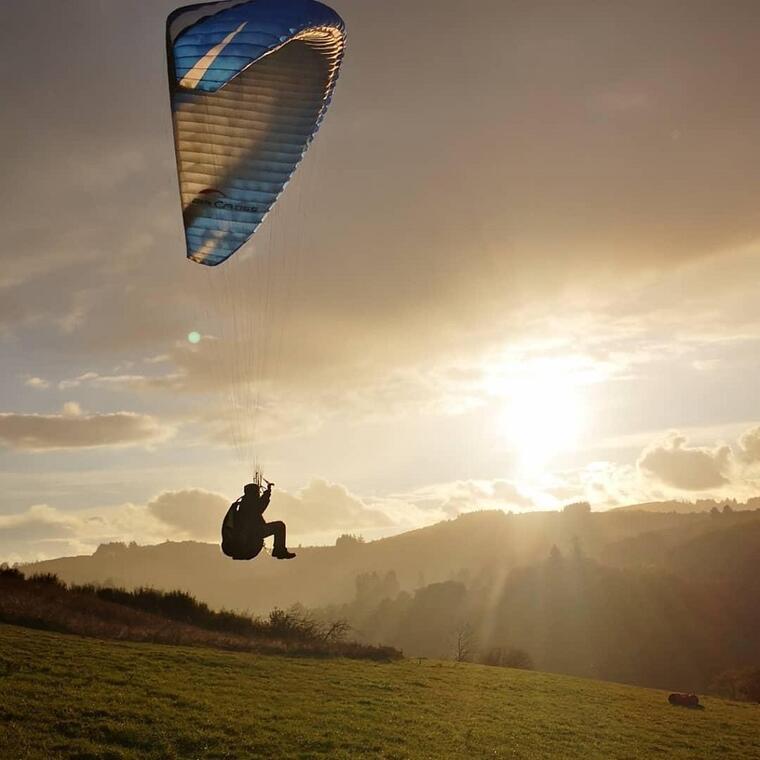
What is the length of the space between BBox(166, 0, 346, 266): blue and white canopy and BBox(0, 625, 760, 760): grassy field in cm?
960

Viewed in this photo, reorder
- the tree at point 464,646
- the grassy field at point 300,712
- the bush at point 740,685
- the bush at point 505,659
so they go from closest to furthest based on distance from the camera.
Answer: the grassy field at point 300,712 < the tree at point 464,646 < the bush at point 505,659 < the bush at point 740,685

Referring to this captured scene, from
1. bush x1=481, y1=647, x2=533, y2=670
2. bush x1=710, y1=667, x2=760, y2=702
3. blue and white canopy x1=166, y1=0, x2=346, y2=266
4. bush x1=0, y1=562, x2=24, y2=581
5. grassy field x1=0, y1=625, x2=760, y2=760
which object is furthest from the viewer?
bush x1=710, y1=667, x2=760, y2=702

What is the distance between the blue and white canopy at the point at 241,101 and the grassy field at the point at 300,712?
378 inches

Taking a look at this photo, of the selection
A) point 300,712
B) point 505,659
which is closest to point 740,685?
point 505,659

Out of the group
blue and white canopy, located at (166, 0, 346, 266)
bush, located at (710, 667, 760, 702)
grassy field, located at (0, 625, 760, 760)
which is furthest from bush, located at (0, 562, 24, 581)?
bush, located at (710, 667, 760, 702)

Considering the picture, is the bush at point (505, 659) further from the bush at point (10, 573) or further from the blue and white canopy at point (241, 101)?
the blue and white canopy at point (241, 101)

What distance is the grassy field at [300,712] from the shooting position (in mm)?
15000

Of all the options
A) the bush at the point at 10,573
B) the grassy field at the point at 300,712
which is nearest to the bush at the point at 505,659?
the grassy field at the point at 300,712

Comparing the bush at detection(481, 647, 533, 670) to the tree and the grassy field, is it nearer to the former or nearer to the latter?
the tree

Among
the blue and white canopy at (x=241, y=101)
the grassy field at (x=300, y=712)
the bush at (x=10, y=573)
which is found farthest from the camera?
the bush at (x=10, y=573)

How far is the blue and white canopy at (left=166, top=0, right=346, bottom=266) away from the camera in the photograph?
14.3m

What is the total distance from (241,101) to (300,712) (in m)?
14.8

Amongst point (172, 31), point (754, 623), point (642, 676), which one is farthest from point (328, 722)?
point (754, 623)

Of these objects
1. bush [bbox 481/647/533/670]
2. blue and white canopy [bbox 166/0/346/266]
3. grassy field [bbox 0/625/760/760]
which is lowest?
bush [bbox 481/647/533/670]
